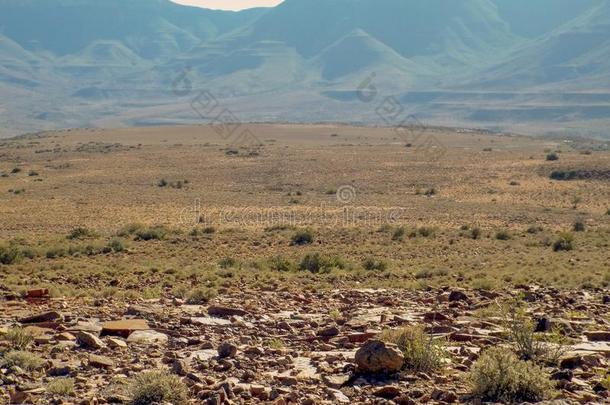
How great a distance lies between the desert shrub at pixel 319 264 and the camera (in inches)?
782

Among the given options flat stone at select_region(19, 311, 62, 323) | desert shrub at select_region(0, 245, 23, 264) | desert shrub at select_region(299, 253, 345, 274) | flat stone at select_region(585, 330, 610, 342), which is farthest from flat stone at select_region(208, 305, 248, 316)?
desert shrub at select_region(0, 245, 23, 264)

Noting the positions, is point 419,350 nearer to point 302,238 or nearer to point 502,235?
point 302,238

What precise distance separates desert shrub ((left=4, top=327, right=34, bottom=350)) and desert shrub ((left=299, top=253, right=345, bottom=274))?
10044mm

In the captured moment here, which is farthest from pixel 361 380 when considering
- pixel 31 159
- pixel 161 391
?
pixel 31 159

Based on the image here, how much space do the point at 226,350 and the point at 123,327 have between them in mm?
1986

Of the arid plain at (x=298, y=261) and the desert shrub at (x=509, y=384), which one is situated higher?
the desert shrub at (x=509, y=384)

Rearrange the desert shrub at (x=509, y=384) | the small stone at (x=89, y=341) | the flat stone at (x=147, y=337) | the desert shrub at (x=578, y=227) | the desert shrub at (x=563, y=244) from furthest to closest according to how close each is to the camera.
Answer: the desert shrub at (x=578, y=227) → the desert shrub at (x=563, y=244) → the flat stone at (x=147, y=337) → the small stone at (x=89, y=341) → the desert shrub at (x=509, y=384)

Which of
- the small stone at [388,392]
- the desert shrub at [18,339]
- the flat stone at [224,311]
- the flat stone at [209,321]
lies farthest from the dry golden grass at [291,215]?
the small stone at [388,392]

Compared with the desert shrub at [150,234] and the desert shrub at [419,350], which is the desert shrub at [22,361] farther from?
the desert shrub at [150,234]

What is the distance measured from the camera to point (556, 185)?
49.0 metres

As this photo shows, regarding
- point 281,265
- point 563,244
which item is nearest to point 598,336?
point 281,265

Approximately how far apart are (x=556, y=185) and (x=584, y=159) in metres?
11.7

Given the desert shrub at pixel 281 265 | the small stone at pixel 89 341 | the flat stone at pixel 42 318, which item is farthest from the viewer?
the desert shrub at pixel 281 265

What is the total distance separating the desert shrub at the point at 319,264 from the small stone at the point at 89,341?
958 cm
